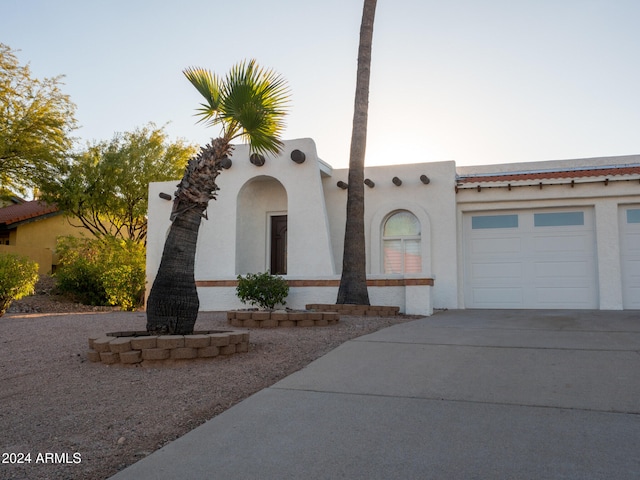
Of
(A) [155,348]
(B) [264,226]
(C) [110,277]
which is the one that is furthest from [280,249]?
(A) [155,348]

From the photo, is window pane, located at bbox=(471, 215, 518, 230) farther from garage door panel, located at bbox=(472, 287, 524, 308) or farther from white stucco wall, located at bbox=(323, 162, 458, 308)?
garage door panel, located at bbox=(472, 287, 524, 308)

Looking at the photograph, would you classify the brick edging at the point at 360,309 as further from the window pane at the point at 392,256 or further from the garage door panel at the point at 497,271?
the garage door panel at the point at 497,271

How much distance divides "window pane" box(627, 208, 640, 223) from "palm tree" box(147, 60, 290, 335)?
9983 millimetres

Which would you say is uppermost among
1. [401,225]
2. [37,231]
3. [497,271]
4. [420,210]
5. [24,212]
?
[24,212]

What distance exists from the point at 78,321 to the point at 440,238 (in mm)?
8941

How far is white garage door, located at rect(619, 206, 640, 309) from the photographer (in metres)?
13.2

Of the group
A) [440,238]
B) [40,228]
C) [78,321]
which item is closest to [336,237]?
[440,238]

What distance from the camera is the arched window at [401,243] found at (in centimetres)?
1473

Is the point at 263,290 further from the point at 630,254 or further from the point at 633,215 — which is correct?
the point at 633,215

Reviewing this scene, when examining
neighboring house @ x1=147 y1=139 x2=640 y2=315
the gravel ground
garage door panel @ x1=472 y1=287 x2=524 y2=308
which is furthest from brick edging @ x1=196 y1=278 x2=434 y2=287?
the gravel ground

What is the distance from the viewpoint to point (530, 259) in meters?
13.9

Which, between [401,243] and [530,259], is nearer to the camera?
[530,259]

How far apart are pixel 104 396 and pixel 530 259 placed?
1173 centimetres

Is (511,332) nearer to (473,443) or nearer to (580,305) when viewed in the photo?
(473,443)
